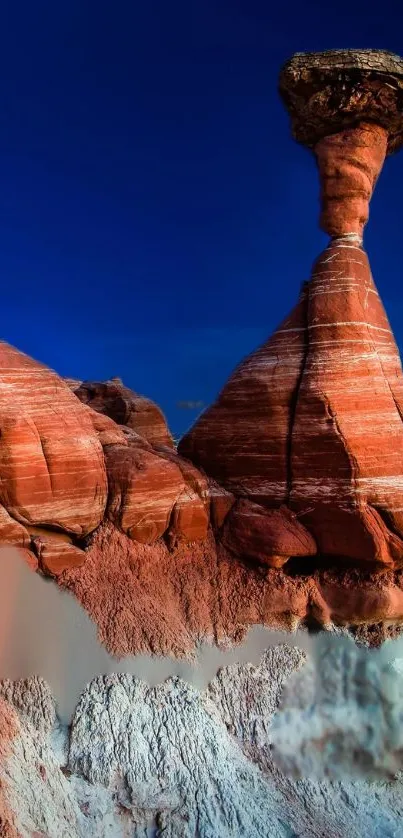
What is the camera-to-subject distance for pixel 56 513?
995cm

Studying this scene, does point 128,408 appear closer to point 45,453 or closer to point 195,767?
point 45,453

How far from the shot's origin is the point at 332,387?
11070 mm

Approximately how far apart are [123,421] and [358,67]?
9.62 meters

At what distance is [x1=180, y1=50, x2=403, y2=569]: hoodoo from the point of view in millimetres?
10789

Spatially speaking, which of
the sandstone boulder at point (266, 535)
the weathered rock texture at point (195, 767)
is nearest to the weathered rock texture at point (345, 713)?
the weathered rock texture at point (195, 767)

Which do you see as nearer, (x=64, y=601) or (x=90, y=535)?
(x=64, y=601)

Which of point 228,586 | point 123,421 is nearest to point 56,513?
point 228,586

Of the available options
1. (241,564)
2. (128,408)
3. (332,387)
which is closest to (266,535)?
(241,564)

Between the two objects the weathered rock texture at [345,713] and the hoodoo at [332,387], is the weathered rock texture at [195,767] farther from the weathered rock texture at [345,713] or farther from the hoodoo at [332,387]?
the hoodoo at [332,387]

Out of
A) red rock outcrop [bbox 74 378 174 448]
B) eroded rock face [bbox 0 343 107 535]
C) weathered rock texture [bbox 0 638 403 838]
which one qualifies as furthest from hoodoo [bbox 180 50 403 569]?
red rock outcrop [bbox 74 378 174 448]

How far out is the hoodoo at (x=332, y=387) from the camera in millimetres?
10789

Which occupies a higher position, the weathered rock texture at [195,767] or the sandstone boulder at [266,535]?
the sandstone boulder at [266,535]

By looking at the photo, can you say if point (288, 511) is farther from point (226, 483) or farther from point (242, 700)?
point (242, 700)

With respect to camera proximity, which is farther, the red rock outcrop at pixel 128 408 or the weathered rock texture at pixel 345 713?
the red rock outcrop at pixel 128 408
